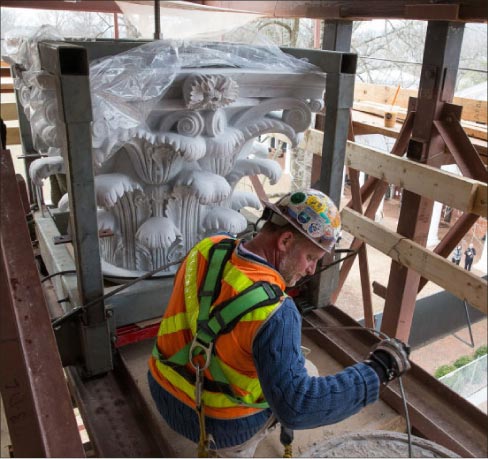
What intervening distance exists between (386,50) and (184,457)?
8945mm

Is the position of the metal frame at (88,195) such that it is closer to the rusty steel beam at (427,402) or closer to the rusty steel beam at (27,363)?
the rusty steel beam at (427,402)

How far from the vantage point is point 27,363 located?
1.03 metres

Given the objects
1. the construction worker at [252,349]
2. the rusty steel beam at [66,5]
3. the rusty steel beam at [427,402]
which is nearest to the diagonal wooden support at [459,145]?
the rusty steel beam at [427,402]

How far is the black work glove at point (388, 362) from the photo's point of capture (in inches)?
73.3

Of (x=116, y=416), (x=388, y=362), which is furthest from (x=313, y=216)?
(x=116, y=416)

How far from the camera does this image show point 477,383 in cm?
903

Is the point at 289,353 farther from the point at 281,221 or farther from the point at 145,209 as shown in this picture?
the point at 145,209

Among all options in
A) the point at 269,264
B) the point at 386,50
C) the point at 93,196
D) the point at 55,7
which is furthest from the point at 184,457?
the point at 386,50

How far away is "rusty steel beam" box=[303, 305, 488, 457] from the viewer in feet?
8.32

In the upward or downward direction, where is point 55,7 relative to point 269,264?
upward

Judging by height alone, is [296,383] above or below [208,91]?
below

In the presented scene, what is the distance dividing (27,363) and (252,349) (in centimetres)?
80

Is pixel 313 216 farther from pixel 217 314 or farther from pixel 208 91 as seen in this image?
pixel 208 91

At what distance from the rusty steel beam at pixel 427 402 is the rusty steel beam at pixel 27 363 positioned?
1.90 m
